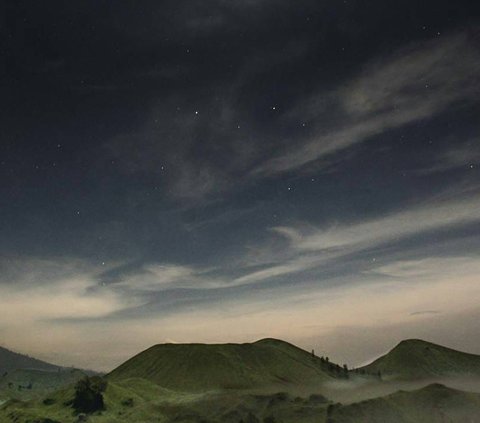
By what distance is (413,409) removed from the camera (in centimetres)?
18600

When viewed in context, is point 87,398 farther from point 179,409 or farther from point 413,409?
point 413,409

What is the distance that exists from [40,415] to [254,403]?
73.6 meters

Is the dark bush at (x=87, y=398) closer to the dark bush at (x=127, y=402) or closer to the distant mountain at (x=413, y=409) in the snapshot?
the dark bush at (x=127, y=402)

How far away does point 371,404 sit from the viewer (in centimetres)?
18425

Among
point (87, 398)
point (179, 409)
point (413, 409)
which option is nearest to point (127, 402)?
point (87, 398)

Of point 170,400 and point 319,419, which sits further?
point 170,400

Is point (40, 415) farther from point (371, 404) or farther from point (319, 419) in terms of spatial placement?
point (371, 404)

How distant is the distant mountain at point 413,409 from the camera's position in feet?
570

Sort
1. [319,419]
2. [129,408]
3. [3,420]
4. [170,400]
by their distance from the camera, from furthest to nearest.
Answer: [170,400]
[129,408]
[319,419]
[3,420]

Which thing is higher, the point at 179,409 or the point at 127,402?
the point at 127,402

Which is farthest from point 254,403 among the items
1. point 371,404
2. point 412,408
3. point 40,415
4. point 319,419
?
point 40,415

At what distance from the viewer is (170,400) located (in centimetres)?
19875

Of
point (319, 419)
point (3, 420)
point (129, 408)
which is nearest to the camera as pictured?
point (3, 420)

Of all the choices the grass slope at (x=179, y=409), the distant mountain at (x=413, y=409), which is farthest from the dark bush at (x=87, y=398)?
the distant mountain at (x=413, y=409)
